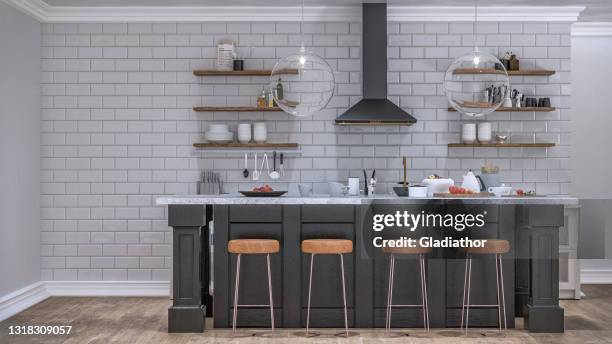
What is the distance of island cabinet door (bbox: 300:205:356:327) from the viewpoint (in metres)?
5.61

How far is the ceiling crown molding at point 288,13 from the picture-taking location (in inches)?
284

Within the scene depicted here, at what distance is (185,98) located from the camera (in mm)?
7297

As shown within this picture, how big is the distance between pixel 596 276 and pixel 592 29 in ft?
8.97

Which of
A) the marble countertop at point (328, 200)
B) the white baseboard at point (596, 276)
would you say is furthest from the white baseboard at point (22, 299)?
the white baseboard at point (596, 276)

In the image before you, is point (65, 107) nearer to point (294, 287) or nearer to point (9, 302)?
point (9, 302)

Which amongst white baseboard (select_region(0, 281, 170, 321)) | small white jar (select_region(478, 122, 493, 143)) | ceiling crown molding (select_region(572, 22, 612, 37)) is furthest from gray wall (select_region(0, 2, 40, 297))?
ceiling crown molding (select_region(572, 22, 612, 37))

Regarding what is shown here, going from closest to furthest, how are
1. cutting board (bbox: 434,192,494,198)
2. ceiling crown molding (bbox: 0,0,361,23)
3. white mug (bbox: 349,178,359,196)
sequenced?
cutting board (bbox: 434,192,494,198)
white mug (bbox: 349,178,359,196)
ceiling crown molding (bbox: 0,0,361,23)

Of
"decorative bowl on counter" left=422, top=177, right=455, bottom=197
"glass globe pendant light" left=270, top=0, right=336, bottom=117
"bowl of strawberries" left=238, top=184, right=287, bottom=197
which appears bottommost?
"bowl of strawberries" left=238, top=184, right=287, bottom=197

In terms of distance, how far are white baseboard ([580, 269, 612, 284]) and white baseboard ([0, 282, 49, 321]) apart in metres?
5.70

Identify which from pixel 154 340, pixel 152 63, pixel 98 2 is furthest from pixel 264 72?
pixel 154 340

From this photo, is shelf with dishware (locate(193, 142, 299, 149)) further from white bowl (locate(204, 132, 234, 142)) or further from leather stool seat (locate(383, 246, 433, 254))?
leather stool seat (locate(383, 246, 433, 254))

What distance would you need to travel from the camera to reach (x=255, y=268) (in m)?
5.64

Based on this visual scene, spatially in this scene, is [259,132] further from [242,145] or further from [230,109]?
[230,109]

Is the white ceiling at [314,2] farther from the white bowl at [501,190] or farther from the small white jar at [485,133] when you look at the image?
the white bowl at [501,190]
